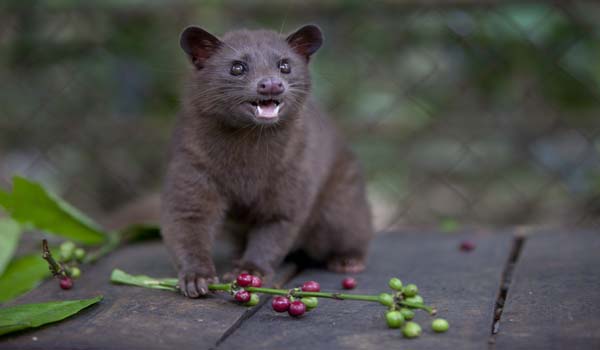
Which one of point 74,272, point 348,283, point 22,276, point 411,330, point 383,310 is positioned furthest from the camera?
point 22,276

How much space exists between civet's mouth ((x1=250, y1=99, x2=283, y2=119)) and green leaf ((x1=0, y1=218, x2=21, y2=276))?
1426 millimetres

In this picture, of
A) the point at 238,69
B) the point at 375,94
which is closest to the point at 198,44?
the point at 238,69

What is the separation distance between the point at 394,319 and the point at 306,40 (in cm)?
136

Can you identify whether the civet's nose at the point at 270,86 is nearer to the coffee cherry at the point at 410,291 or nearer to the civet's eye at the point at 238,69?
the civet's eye at the point at 238,69

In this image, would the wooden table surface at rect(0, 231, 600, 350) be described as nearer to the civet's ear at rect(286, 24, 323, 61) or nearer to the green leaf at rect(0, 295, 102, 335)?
the green leaf at rect(0, 295, 102, 335)

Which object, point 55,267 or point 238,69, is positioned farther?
point 238,69

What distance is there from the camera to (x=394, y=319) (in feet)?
7.54

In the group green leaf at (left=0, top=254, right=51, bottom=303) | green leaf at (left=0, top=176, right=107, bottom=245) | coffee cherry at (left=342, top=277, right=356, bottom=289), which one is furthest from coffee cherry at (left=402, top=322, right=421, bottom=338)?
green leaf at (left=0, top=176, right=107, bottom=245)

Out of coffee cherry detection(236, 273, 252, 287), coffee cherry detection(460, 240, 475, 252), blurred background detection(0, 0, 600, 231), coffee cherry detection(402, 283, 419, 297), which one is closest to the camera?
coffee cherry detection(402, 283, 419, 297)

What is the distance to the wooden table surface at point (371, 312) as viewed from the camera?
89.4 inches

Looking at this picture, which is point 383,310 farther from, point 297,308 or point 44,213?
point 44,213

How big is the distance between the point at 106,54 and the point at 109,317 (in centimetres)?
262

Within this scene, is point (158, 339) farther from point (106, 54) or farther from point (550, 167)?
point (550, 167)

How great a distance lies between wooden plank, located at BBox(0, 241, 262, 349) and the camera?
7.48 ft
